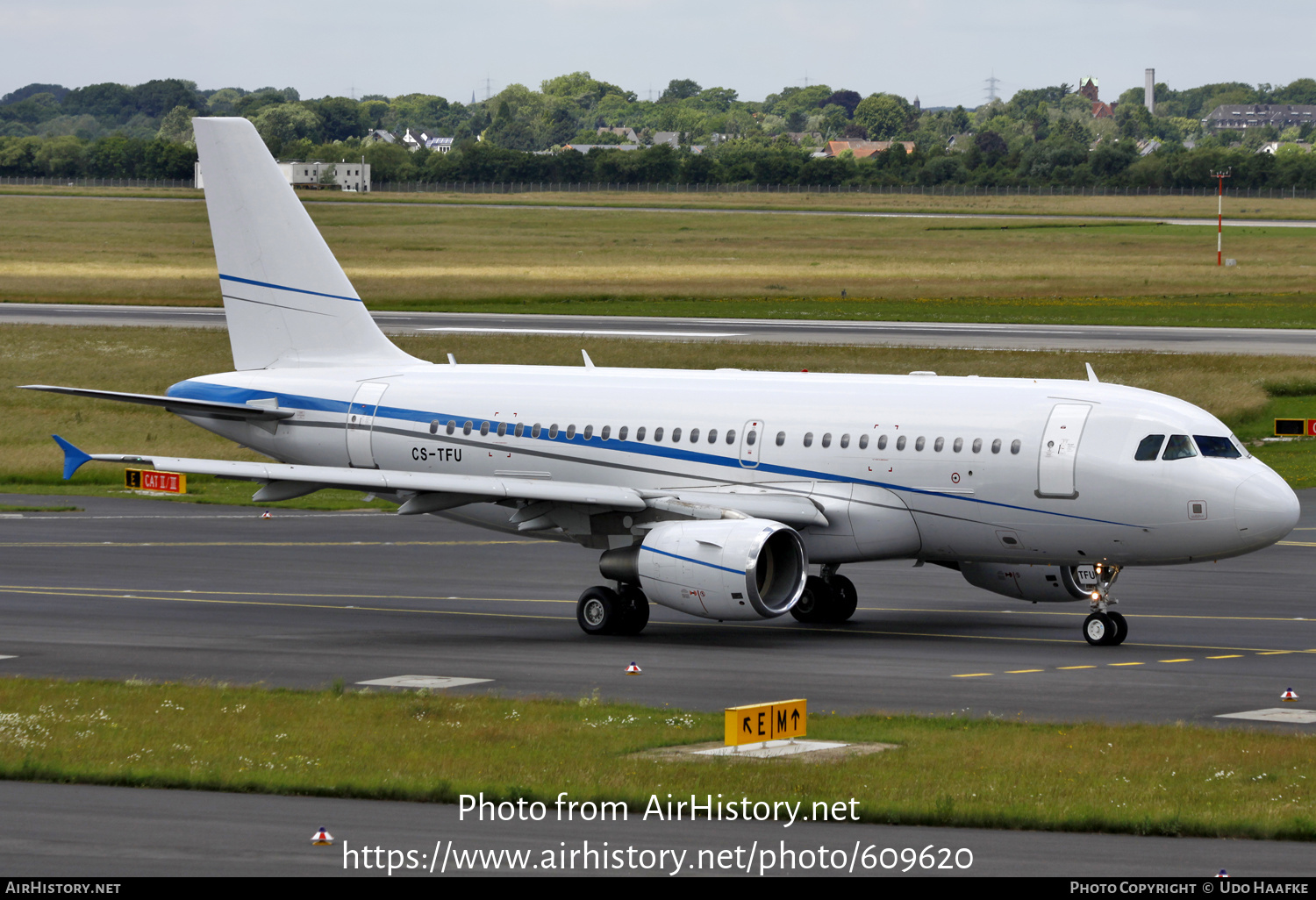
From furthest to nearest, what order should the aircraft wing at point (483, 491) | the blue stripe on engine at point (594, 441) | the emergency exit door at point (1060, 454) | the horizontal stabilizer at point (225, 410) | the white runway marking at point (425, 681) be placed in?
the horizontal stabilizer at point (225, 410) → the aircraft wing at point (483, 491) → the blue stripe on engine at point (594, 441) → the emergency exit door at point (1060, 454) → the white runway marking at point (425, 681)

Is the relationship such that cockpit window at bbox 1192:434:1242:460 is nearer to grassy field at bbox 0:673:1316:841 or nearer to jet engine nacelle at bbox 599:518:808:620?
jet engine nacelle at bbox 599:518:808:620

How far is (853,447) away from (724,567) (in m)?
4.32

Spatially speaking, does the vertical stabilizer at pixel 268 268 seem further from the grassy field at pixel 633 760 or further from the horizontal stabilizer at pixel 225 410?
the grassy field at pixel 633 760

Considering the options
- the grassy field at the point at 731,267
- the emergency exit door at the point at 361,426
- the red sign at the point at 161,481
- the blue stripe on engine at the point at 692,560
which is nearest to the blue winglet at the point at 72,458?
the red sign at the point at 161,481

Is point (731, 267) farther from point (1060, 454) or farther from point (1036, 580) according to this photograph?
point (1060, 454)

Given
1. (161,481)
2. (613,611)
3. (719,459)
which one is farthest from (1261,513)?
(161,481)

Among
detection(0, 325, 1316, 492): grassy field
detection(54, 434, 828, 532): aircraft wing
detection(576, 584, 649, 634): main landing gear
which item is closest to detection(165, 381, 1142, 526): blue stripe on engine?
detection(54, 434, 828, 532): aircraft wing

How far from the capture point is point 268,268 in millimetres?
40062

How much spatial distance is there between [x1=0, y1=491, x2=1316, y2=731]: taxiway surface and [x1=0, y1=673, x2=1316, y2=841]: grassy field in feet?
7.35

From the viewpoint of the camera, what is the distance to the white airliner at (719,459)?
31281mm

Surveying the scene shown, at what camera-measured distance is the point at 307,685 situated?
27.5 m

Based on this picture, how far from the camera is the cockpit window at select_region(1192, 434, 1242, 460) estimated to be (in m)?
31.3

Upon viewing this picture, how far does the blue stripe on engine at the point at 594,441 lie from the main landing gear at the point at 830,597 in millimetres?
2727

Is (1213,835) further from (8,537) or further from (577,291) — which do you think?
(577,291)
